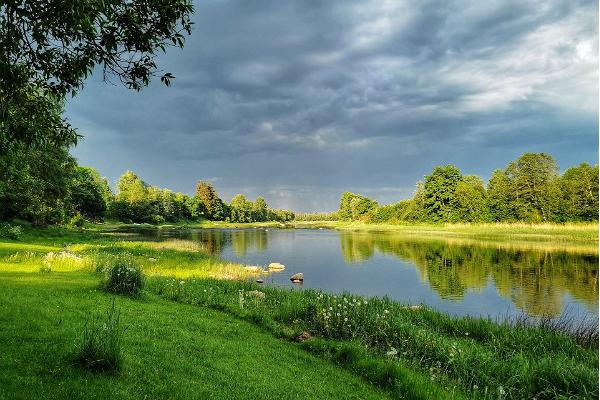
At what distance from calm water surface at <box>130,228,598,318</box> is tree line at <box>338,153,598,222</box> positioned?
41.8 metres

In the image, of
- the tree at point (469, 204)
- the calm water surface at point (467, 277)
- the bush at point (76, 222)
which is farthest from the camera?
the tree at point (469, 204)

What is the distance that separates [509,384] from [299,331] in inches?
259

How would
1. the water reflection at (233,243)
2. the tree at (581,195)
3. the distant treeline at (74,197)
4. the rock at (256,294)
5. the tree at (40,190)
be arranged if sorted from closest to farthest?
the rock at (256,294)
the distant treeline at (74,197)
the tree at (40,190)
the water reflection at (233,243)
the tree at (581,195)

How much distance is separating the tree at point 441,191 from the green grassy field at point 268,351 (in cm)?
10746

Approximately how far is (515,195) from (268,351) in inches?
3961

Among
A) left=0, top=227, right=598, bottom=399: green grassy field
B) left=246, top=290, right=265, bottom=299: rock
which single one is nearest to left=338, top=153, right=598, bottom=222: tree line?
left=0, top=227, right=598, bottom=399: green grassy field

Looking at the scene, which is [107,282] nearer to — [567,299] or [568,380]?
[568,380]

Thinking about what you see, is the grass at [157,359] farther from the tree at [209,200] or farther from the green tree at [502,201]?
the tree at [209,200]

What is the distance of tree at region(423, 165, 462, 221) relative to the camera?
11950cm

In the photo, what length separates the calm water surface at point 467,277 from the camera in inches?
942

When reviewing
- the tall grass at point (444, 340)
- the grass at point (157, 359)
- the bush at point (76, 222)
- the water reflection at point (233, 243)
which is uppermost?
the bush at point (76, 222)

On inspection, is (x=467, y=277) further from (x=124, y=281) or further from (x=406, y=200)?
(x=406, y=200)

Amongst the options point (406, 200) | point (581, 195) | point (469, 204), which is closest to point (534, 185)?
point (581, 195)

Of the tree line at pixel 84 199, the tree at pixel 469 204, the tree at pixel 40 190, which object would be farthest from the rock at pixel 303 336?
the tree at pixel 469 204
